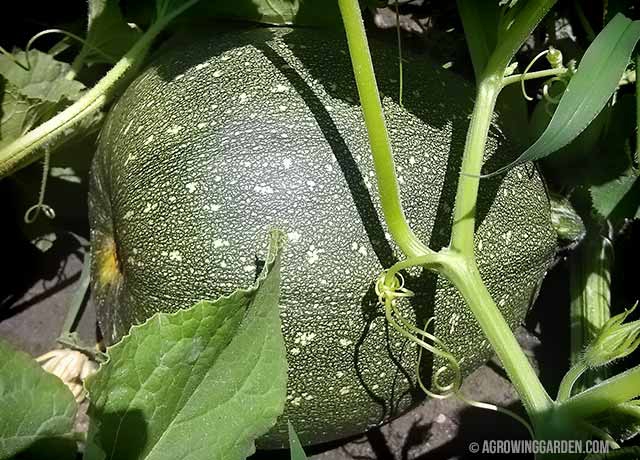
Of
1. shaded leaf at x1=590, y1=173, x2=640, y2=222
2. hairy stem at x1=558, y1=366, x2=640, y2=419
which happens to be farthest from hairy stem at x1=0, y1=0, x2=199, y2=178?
hairy stem at x1=558, y1=366, x2=640, y2=419

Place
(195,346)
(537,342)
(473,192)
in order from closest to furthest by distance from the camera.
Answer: (195,346) → (473,192) → (537,342)

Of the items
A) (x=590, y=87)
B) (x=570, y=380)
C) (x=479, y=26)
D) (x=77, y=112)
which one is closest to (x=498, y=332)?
(x=570, y=380)

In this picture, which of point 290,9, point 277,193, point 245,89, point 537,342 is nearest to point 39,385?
point 277,193

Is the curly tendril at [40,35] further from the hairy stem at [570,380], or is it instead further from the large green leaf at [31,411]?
the hairy stem at [570,380]

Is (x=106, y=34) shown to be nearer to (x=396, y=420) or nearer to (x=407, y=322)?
(x=407, y=322)

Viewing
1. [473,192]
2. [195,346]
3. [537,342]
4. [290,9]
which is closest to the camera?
[195,346]

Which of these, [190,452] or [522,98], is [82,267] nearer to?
[190,452]
